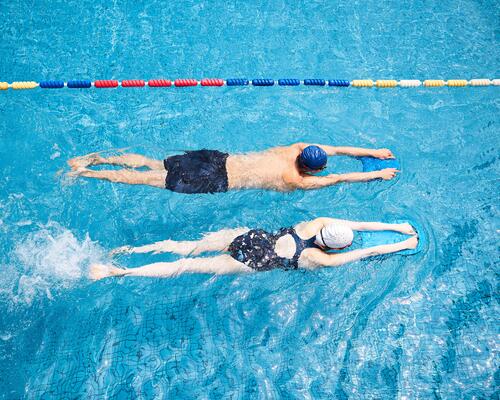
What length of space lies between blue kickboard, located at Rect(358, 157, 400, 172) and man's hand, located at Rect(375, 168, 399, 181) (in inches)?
4.1

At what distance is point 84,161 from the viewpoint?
560cm

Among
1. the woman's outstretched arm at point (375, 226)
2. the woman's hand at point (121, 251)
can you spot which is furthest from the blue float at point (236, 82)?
the woman's hand at point (121, 251)

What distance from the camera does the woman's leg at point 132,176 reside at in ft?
17.3

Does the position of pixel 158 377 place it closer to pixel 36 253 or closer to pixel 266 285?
pixel 266 285

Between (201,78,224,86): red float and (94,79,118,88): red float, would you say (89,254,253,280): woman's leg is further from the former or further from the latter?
(201,78,224,86): red float

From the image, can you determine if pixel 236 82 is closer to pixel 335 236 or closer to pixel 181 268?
pixel 181 268

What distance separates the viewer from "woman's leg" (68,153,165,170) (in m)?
5.54

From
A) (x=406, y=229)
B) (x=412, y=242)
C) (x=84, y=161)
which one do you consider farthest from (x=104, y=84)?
(x=412, y=242)

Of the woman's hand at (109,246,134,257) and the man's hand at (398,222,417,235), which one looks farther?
the man's hand at (398,222,417,235)

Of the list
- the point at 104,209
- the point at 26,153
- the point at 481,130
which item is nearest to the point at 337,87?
the point at 481,130

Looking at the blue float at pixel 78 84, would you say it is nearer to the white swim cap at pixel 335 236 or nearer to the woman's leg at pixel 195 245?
the woman's leg at pixel 195 245

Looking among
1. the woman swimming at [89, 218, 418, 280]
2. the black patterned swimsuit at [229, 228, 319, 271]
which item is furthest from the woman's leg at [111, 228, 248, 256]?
the black patterned swimsuit at [229, 228, 319, 271]

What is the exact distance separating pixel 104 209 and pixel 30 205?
0.94 m

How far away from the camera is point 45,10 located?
756 cm
